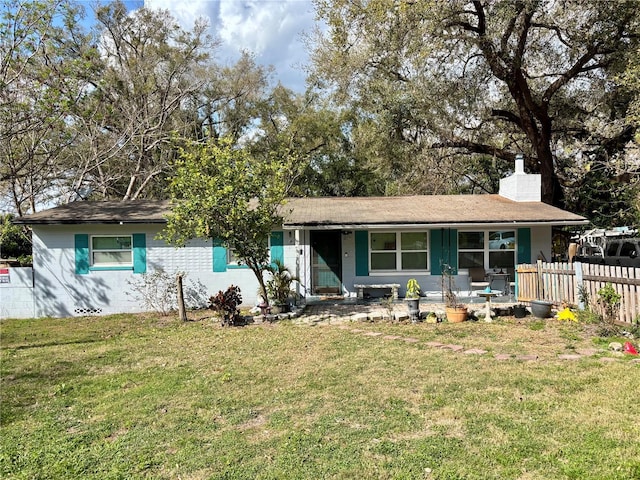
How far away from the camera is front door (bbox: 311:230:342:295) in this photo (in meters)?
12.6

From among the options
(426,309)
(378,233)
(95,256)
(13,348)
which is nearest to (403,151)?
(378,233)

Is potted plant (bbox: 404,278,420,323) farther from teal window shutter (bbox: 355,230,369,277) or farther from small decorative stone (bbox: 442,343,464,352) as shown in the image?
teal window shutter (bbox: 355,230,369,277)

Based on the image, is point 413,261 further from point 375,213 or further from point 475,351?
point 475,351

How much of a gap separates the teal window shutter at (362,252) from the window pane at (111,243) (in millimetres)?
6750

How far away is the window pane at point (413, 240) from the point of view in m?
12.5

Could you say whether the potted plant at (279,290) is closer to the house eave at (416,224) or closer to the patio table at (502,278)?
the house eave at (416,224)

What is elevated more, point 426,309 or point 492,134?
point 492,134

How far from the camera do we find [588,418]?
4.11m

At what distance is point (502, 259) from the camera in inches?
487

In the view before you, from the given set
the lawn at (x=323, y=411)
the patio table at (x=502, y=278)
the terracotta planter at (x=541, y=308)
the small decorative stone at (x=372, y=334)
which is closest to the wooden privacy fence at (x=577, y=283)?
the terracotta planter at (x=541, y=308)

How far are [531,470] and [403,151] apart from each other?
1653 centimetres

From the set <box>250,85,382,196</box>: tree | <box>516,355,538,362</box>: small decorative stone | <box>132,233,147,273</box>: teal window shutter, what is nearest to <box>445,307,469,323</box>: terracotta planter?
<box>516,355,538,362</box>: small decorative stone

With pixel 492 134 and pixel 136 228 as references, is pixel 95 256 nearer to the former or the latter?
pixel 136 228

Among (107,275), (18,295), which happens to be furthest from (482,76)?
(18,295)
